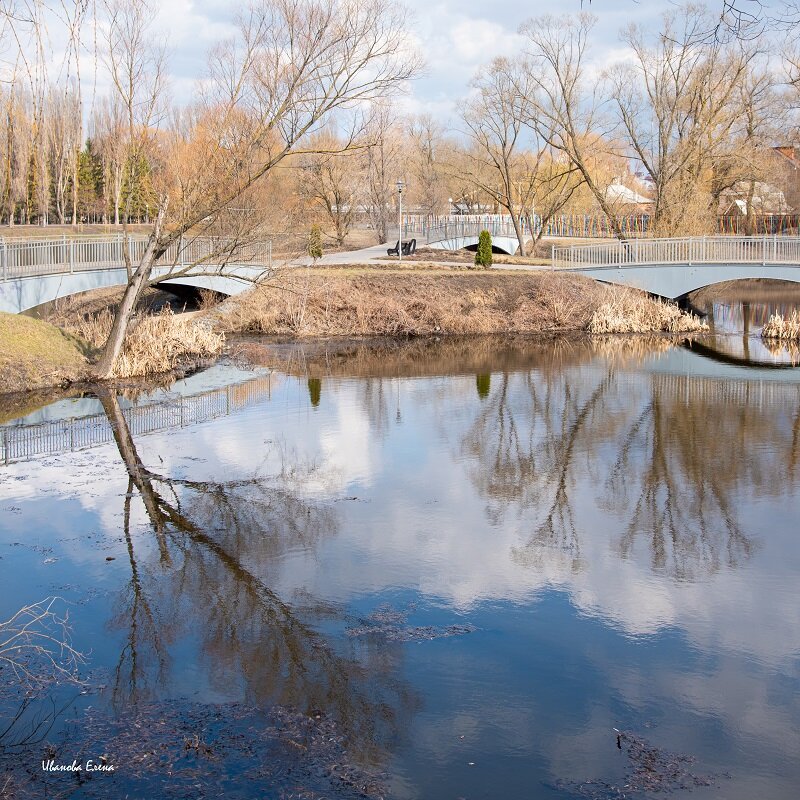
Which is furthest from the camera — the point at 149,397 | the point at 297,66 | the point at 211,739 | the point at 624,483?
the point at 297,66

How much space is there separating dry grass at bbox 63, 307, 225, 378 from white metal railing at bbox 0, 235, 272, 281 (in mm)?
1477

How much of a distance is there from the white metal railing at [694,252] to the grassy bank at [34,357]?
20.5 metres

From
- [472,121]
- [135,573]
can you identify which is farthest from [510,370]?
[472,121]

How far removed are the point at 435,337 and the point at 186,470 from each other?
18087mm

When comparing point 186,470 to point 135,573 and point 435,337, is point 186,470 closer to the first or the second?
point 135,573

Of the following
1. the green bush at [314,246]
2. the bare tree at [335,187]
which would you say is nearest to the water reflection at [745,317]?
the green bush at [314,246]

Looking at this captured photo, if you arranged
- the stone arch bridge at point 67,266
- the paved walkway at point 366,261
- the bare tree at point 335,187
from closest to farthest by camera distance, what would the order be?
the stone arch bridge at point 67,266, the paved walkway at point 366,261, the bare tree at point 335,187

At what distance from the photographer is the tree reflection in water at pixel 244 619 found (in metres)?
8.41

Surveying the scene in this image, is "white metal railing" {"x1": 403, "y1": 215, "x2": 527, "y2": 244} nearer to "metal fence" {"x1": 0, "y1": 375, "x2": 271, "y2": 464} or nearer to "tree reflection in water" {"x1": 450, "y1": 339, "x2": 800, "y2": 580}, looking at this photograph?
"tree reflection in water" {"x1": 450, "y1": 339, "x2": 800, "y2": 580}

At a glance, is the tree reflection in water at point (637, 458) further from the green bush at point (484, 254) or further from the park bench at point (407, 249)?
the park bench at point (407, 249)

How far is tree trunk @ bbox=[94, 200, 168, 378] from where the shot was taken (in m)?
22.5

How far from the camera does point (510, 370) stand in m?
25.8

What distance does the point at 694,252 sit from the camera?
35.5m
